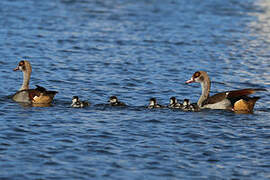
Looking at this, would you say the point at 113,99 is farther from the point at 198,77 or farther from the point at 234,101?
the point at 234,101

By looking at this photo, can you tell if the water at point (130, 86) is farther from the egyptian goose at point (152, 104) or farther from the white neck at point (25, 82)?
the white neck at point (25, 82)

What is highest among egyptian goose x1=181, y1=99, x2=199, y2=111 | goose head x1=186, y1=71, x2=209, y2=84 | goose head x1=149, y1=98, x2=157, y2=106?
goose head x1=186, y1=71, x2=209, y2=84

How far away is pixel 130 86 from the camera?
2184 centimetres

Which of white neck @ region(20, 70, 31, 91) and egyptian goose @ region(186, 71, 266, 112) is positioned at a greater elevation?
white neck @ region(20, 70, 31, 91)

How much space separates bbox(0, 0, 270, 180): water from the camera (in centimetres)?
1265

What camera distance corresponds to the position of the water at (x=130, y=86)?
498 inches

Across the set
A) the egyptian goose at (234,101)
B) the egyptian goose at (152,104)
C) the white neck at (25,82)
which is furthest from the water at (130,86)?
the white neck at (25,82)

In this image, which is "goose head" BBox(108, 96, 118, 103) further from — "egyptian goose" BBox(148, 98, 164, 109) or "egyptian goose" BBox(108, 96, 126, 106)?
"egyptian goose" BBox(148, 98, 164, 109)

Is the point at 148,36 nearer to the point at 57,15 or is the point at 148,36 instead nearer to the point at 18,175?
the point at 57,15

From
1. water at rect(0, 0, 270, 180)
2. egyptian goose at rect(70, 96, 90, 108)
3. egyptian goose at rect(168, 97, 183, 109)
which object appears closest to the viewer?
water at rect(0, 0, 270, 180)

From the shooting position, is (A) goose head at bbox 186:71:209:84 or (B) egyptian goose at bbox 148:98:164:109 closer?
(B) egyptian goose at bbox 148:98:164:109

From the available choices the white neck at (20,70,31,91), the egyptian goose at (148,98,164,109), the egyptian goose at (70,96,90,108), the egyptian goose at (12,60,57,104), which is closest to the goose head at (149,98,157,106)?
the egyptian goose at (148,98,164,109)

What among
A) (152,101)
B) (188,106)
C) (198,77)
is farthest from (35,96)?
(198,77)

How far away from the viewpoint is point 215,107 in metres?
18.5
